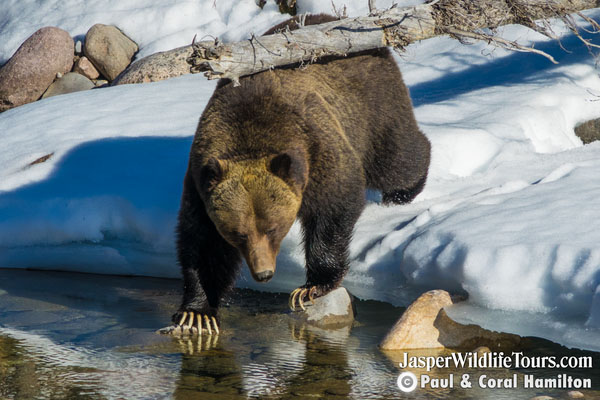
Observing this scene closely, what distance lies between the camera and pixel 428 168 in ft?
19.2

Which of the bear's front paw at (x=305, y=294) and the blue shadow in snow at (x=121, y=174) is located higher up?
the blue shadow in snow at (x=121, y=174)

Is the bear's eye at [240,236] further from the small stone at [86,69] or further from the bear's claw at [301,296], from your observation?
the small stone at [86,69]

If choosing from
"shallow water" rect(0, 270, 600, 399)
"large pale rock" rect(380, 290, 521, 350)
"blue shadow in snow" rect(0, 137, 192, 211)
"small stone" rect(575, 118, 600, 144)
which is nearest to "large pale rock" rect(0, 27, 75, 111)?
"blue shadow in snow" rect(0, 137, 192, 211)

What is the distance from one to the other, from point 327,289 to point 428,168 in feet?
6.00

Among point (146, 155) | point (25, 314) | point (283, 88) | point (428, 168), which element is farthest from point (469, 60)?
point (25, 314)

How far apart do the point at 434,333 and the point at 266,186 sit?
46.7 inches

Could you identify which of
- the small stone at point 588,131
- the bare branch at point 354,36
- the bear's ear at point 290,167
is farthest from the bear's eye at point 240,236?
the small stone at point 588,131

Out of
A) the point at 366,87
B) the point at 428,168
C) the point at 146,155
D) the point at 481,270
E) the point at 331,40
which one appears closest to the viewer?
the point at 481,270

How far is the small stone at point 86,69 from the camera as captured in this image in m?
11.9

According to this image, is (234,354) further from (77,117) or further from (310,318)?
(77,117)

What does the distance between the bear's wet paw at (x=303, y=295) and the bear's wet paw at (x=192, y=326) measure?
0.52 metres

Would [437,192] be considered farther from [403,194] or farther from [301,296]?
[301,296]

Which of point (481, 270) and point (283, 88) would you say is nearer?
point (481, 270)

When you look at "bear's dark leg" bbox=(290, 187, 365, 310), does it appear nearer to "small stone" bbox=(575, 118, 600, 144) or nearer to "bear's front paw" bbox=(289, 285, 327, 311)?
"bear's front paw" bbox=(289, 285, 327, 311)
